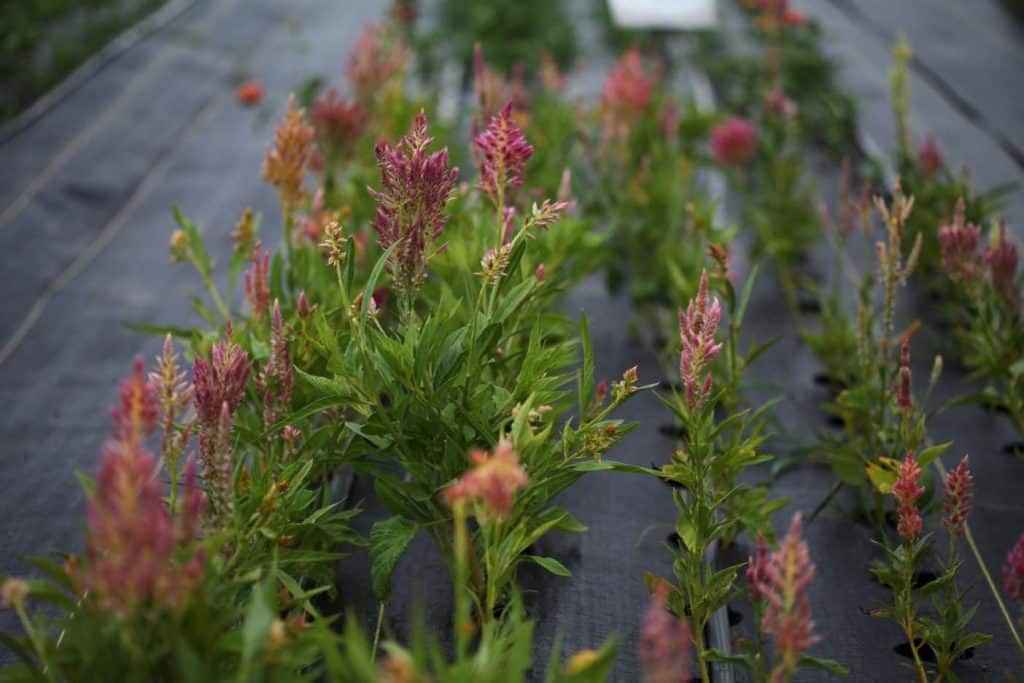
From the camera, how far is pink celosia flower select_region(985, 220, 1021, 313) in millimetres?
2334

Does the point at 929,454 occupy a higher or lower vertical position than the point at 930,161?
higher

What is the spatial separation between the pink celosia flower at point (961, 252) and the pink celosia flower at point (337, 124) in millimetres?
1518

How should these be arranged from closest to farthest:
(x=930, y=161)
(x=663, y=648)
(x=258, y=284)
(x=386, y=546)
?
(x=663, y=648)
(x=386, y=546)
(x=258, y=284)
(x=930, y=161)

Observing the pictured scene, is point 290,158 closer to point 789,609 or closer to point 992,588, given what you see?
point 789,609

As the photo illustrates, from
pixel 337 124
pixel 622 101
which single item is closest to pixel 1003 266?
pixel 622 101

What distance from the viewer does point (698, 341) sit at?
1.49m

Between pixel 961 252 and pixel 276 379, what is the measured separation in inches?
54.5

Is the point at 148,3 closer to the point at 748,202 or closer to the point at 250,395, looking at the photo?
the point at 748,202

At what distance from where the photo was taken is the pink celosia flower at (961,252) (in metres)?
2.22

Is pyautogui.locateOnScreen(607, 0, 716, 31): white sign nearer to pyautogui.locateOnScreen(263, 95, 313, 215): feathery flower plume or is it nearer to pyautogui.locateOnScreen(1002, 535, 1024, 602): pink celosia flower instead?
pyautogui.locateOnScreen(263, 95, 313, 215): feathery flower plume

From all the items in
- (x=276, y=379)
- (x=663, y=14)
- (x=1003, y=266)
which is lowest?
(x=663, y=14)

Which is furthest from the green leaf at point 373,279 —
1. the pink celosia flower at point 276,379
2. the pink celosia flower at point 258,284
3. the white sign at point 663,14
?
the white sign at point 663,14

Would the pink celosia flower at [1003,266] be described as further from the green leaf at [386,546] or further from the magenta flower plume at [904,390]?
the green leaf at [386,546]

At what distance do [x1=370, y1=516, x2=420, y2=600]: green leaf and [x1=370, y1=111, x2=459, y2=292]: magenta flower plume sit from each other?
0.38 meters
